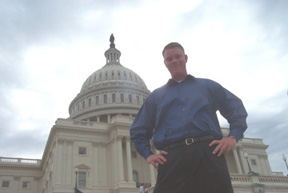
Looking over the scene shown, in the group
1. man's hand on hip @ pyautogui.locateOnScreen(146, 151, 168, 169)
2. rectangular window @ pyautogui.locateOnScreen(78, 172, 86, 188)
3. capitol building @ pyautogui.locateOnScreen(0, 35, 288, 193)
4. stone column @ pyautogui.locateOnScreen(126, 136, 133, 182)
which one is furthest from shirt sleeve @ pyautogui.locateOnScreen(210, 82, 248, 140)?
rectangular window @ pyautogui.locateOnScreen(78, 172, 86, 188)

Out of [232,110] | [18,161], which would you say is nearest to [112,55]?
[18,161]

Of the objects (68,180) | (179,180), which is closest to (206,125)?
(179,180)

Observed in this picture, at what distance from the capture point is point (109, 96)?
2822 inches

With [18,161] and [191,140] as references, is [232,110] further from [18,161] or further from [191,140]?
[18,161]

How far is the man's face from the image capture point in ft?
14.2

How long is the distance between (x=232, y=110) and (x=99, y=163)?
41.0 meters

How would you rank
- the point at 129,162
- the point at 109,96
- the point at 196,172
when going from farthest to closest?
the point at 109,96
the point at 129,162
the point at 196,172

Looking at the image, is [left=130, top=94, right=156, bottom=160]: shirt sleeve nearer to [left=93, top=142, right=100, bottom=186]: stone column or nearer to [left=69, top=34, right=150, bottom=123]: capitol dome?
[left=93, top=142, right=100, bottom=186]: stone column

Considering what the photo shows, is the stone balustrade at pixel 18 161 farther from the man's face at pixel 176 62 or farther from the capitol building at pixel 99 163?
the man's face at pixel 176 62

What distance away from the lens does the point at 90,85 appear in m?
78.4

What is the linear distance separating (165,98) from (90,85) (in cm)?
7578

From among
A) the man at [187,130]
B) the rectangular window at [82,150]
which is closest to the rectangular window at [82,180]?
the rectangular window at [82,150]

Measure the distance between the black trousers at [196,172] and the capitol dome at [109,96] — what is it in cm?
6036

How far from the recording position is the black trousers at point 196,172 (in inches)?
135
